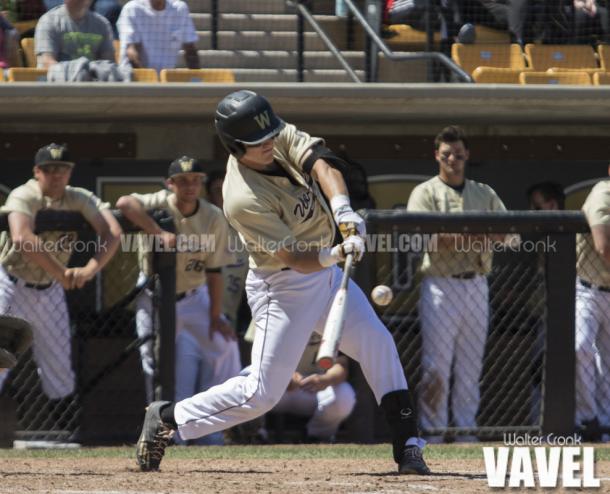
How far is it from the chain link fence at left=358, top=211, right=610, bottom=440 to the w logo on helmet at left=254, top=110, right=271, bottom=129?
7.08ft

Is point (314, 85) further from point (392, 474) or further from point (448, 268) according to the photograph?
point (392, 474)

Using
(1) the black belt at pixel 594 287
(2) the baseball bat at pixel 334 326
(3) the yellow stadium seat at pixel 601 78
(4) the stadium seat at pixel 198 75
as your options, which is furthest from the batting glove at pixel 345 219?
(3) the yellow stadium seat at pixel 601 78

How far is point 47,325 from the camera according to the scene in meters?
7.45

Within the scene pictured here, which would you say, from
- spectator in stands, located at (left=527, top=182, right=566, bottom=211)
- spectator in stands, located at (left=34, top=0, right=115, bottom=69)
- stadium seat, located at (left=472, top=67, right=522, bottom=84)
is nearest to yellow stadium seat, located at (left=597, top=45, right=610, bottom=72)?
stadium seat, located at (left=472, top=67, right=522, bottom=84)

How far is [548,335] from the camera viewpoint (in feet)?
24.3

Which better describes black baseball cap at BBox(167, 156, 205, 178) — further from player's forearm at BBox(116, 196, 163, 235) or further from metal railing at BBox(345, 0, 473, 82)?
metal railing at BBox(345, 0, 473, 82)

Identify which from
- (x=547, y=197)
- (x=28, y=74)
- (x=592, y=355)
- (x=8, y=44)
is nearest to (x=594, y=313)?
(x=592, y=355)

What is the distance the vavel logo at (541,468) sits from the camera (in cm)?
504

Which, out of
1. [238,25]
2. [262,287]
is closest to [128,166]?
[238,25]

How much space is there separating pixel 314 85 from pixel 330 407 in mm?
2633

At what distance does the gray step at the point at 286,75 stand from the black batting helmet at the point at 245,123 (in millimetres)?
4810

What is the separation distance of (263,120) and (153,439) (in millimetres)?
1548

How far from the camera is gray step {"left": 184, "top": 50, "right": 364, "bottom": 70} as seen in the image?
404 inches

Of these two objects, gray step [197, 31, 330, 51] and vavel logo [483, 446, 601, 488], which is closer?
vavel logo [483, 446, 601, 488]
